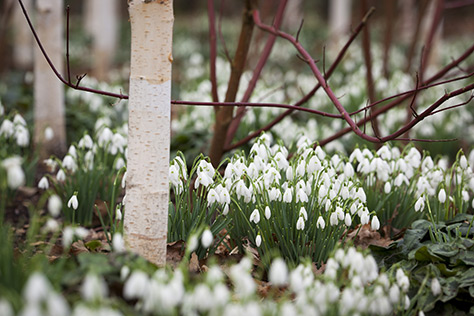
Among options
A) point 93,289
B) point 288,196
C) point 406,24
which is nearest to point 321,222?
point 288,196

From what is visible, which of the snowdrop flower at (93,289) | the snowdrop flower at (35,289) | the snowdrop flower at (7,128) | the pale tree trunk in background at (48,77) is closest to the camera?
the snowdrop flower at (35,289)

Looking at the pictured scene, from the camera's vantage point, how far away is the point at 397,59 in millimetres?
11406

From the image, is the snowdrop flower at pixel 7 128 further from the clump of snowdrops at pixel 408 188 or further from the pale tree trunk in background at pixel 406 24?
the pale tree trunk in background at pixel 406 24

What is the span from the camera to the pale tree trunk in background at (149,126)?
208cm

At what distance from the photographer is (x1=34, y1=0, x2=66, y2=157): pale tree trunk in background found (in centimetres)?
420

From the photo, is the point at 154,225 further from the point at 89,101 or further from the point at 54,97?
the point at 89,101

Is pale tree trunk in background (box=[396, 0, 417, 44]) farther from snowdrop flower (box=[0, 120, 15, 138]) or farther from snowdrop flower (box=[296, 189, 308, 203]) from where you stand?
snowdrop flower (box=[296, 189, 308, 203])

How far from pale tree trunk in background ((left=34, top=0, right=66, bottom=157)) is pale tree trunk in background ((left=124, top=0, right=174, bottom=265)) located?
2.34 metres

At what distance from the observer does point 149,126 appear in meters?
2.09

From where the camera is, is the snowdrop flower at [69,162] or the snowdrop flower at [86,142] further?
the snowdrop flower at [86,142]

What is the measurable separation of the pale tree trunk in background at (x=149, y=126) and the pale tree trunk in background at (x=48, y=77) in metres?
2.34

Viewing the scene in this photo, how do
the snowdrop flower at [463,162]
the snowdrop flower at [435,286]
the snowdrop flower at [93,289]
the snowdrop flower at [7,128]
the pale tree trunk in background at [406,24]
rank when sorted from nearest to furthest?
the snowdrop flower at [93,289] < the snowdrop flower at [435,286] < the snowdrop flower at [463,162] < the snowdrop flower at [7,128] < the pale tree trunk in background at [406,24]

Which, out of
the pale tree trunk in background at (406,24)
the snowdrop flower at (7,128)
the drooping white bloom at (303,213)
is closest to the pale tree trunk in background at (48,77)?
the snowdrop flower at (7,128)

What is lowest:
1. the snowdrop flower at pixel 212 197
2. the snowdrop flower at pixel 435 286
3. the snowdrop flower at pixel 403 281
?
the snowdrop flower at pixel 435 286
